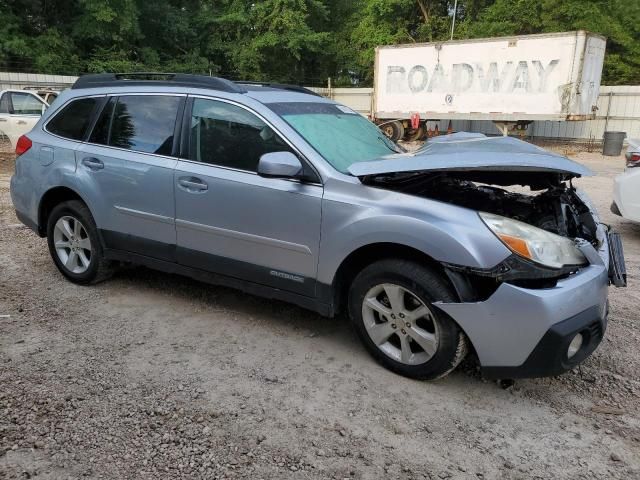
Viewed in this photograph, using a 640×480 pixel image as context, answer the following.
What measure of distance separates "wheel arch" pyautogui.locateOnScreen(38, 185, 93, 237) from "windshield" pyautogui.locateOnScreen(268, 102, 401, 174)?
6.52ft

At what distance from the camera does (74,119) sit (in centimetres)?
468

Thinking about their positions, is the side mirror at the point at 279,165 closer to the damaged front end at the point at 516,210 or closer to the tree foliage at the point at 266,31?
the damaged front end at the point at 516,210

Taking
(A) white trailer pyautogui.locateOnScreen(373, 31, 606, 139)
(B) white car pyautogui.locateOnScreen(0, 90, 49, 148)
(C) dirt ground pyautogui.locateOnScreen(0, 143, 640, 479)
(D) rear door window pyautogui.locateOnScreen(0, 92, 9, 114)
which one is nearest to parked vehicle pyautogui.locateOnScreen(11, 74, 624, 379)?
(C) dirt ground pyautogui.locateOnScreen(0, 143, 640, 479)

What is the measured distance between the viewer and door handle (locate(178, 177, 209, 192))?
12.5 feet

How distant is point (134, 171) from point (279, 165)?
144 cm

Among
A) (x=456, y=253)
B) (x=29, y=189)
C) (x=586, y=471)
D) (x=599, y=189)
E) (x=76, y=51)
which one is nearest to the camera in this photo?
(x=586, y=471)

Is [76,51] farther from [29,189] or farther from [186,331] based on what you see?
[186,331]

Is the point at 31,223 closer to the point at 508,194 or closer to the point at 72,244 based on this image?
the point at 72,244

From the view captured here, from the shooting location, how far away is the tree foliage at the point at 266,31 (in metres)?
23.4

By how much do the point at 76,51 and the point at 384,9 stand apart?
17.3 meters

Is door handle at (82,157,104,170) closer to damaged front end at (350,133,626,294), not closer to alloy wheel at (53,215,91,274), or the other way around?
alloy wheel at (53,215,91,274)

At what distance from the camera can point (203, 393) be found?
311 centimetres

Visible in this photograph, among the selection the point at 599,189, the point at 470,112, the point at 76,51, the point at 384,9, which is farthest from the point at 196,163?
the point at 384,9

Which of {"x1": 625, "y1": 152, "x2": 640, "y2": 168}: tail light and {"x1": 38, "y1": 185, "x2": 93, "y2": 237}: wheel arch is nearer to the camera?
{"x1": 38, "y1": 185, "x2": 93, "y2": 237}: wheel arch
